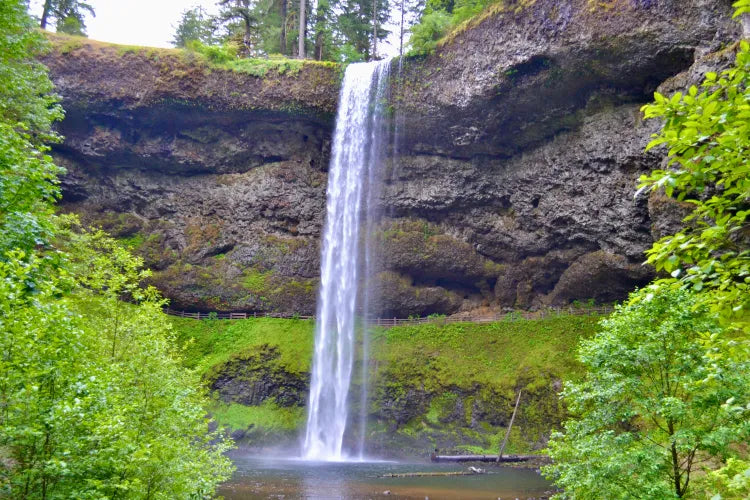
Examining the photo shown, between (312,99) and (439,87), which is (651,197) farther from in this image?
(312,99)

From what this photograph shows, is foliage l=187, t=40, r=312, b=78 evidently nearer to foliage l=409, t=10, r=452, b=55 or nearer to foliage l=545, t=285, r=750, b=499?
foliage l=409, t=10, r=452, b=55

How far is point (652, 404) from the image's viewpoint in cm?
852

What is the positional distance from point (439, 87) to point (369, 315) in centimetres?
1400

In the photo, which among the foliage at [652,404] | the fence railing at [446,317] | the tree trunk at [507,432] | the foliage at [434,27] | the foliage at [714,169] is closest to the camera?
the foliage at [714,169]

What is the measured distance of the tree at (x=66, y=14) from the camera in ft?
113

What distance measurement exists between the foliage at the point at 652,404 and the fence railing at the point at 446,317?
1954cm

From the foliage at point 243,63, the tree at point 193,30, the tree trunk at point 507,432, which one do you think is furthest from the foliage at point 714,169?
the tree at point 193,30

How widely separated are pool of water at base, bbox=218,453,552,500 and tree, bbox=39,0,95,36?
100ft

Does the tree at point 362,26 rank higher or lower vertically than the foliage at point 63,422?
higher

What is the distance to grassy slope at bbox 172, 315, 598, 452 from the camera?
2511 centimetres

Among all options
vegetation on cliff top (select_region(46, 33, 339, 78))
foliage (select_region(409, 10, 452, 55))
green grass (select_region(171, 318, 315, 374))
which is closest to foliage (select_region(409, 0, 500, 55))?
foliage (select_region(409, 10, 452, 55))

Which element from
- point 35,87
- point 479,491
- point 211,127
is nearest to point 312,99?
point 211,127

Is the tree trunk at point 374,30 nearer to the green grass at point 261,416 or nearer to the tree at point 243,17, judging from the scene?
the tree at point 243,17

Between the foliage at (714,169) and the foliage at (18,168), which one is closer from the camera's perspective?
the foliage at (714,169)
